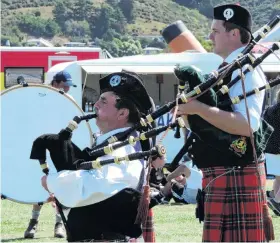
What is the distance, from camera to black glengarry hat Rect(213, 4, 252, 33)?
14.3 ft

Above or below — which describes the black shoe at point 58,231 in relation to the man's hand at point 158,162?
below

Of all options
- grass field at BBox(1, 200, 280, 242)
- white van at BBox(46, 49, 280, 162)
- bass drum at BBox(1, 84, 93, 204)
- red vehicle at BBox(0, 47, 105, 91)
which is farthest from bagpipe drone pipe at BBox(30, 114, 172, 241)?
red vehicle at BBox(0, 47, 105, 91)

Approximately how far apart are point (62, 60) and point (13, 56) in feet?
3.77

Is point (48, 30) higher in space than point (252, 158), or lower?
higher

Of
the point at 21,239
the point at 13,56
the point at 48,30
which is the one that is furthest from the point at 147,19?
the point at 21,239

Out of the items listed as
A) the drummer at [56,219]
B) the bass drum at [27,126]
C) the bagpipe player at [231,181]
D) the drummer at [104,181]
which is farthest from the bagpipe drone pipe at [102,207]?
the drummer at [56,219]

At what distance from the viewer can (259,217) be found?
4371 millimetres

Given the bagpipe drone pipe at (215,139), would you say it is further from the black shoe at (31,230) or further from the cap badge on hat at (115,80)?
the black shoe at (31,230)

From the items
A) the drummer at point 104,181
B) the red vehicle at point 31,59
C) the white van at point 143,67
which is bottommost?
the drummer at point 104,181

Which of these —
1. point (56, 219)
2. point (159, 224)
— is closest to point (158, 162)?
point (56, 219)

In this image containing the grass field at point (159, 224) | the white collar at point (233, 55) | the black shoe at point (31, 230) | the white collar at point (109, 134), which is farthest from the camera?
the black shoe at point (31, 230)

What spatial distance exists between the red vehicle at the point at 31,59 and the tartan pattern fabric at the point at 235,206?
44.8 ft

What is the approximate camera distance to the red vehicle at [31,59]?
17969mm

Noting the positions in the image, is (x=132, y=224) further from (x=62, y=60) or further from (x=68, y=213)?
(x=62, y=60)
